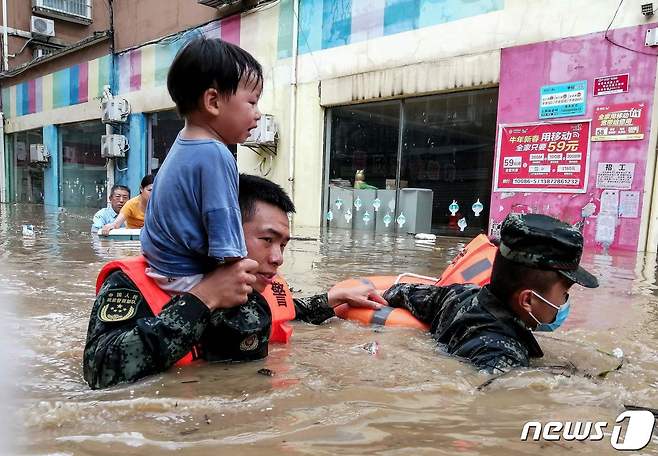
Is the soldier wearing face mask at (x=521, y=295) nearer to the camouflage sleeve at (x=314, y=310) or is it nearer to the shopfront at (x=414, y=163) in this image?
the camouflage sleeve at (x=314, y=310)

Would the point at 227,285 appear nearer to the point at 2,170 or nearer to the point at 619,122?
the point at 619,122

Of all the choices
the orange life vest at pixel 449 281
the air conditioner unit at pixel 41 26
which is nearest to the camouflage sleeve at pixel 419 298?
the orange life vest at pixel 449 281

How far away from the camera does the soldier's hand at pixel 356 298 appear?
2770 millimetres

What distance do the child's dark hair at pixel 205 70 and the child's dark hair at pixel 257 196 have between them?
327 millimetres

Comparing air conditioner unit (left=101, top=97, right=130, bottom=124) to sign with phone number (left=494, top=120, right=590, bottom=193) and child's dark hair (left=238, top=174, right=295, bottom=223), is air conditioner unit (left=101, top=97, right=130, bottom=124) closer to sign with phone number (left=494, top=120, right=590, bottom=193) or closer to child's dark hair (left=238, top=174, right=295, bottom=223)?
sign with phone number (left=494, top=120, right=590, bottom=193)

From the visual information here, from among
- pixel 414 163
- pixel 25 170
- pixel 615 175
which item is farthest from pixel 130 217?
pixel 25 170

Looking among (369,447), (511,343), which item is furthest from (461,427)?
(511,343)

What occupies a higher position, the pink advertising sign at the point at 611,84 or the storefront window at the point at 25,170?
the pink advertising sign at the point at 611,84

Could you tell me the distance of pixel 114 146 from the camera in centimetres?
1371

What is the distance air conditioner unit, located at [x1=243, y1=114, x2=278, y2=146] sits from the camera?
10344 millimetres

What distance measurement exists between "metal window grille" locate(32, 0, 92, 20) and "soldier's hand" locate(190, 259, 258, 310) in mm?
18427

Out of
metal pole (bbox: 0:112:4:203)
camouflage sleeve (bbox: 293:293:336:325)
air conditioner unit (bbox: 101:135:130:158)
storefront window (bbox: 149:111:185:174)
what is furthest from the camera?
metal pole (bbox: 0:112:4:203)

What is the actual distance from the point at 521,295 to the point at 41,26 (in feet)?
63.2

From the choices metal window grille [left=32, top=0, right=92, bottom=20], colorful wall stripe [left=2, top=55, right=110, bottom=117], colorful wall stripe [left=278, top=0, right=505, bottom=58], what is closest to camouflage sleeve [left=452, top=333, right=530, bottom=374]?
colorful wall stripe [left=278, top=0, right=505, bottom=58]
